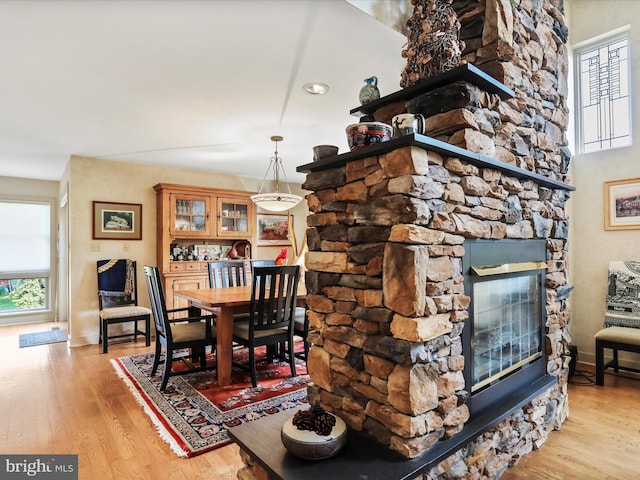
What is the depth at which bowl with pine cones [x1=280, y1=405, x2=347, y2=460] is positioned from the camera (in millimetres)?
1409

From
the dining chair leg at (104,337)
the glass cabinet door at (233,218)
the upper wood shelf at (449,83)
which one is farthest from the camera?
the glass cabinet door at (233,218)

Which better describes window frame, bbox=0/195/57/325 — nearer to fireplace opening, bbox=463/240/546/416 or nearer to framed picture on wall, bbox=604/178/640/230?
fireplace opening, bbox=463/240/546/416

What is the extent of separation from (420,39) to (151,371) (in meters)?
3.53

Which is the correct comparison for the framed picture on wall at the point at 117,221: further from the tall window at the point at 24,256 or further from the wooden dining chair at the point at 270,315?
the wooden dining chair at the point at 270,315

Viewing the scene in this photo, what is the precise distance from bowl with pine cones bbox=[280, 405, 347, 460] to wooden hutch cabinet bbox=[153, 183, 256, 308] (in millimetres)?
3648

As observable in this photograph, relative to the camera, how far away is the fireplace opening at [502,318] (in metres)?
1.73

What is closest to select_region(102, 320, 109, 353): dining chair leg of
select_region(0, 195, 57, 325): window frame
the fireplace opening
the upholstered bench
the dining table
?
the dining table

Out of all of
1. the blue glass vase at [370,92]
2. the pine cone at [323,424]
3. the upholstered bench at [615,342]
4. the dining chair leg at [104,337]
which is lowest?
the dining chair leg at [104,337]

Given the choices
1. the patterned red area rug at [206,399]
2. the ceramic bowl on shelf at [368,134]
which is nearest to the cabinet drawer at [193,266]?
→ the patterned red area rug at [206,399]

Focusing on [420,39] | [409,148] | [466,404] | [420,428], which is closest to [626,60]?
[420,39]

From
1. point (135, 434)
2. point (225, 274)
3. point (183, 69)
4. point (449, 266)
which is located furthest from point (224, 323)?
point (449, 266)

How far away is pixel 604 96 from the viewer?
365 cm

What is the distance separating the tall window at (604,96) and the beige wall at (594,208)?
10 cm

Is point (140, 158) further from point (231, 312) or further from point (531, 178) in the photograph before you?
point (531, 178)
